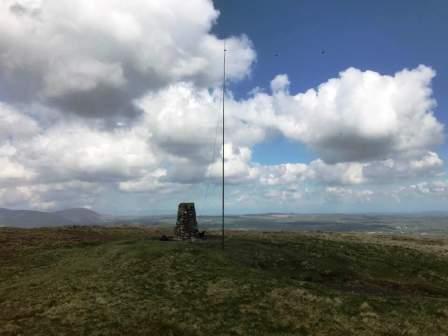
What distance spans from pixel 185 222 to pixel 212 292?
21.9m

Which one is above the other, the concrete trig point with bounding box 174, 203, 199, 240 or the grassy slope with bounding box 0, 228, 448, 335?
the concrete trig point with bounding box 174, 203, 199, 240

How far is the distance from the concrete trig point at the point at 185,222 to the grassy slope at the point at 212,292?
386 centimetres

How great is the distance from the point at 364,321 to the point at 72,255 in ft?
119

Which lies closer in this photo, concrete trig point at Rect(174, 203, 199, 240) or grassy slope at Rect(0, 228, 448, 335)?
grassy slope at Rect(0, 228, 448, 335)

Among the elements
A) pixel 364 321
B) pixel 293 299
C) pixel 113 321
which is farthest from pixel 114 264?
pixel 364 321

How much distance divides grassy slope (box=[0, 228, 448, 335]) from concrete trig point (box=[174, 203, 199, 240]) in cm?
386

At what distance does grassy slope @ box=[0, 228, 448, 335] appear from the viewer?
26203 mm

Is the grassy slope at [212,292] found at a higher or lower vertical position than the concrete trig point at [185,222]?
lower

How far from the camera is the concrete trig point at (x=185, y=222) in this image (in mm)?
53188

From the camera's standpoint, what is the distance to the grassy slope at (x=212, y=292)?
86.0 ft

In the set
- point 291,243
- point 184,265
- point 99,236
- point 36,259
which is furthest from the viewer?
point 99,236

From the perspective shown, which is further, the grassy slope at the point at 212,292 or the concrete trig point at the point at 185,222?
the concrete trig point at the point at 185,222

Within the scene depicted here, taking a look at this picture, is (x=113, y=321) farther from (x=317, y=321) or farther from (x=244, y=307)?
(x=317, y=321)

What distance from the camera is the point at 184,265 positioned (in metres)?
38.4
